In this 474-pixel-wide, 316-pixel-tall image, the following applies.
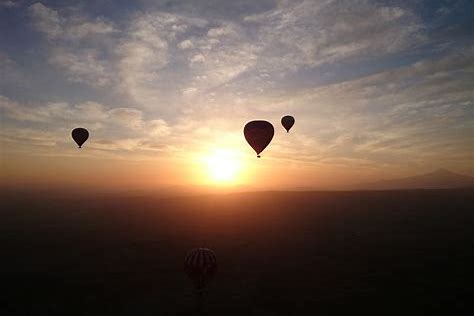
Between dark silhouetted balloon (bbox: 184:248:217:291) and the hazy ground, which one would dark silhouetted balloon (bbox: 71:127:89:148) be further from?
dark silhouetted balloon (bbox: 184:248:217:291)

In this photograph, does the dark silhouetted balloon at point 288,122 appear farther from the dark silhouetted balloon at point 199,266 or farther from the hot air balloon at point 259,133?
the dark silhouetted balloon at point 199,266

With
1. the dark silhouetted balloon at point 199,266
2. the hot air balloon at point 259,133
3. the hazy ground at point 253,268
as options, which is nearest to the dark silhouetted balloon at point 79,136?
the hazy ground at point 253,268

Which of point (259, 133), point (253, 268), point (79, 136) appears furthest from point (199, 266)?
point (79, 136)

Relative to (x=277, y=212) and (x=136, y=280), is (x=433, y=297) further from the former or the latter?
(x=277, y=212)

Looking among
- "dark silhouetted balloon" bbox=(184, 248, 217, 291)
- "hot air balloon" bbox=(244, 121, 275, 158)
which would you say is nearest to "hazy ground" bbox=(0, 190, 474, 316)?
"dark silhouetted balloon" bbox=(184, 248, 217, 291)

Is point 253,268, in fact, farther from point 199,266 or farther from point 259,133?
point 199,266

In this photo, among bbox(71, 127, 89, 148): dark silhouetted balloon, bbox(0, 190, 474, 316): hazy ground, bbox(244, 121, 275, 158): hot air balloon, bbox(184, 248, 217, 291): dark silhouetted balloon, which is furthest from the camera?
bbox(71, 127, 89, 148): dark silhouetted balloon
